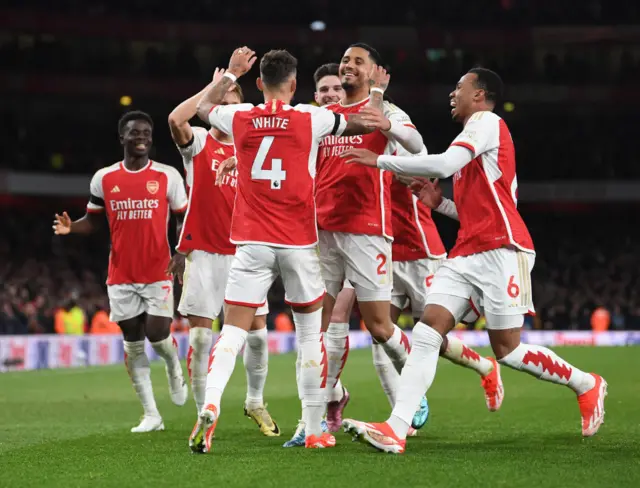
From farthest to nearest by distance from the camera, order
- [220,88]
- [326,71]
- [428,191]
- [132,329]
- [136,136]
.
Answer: [132,329] → [136,136] → [326,71] → [428,191] → [220,88]

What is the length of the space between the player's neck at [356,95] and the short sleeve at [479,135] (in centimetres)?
95

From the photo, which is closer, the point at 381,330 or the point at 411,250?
the point at 381,330

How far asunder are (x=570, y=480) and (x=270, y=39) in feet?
102

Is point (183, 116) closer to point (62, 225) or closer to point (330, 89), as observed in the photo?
point (330, 89)

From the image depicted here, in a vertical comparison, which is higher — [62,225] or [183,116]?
[183,116]

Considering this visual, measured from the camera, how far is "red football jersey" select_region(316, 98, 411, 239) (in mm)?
7082

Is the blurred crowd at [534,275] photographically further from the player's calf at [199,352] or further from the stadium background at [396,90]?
the player's calf at [199,352]

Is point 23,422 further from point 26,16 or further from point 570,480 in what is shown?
point 26,16

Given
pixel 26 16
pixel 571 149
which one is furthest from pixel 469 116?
pixel 571 149

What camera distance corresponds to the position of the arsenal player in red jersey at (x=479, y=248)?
20.7 ft

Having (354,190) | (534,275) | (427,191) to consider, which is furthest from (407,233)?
(534,275)

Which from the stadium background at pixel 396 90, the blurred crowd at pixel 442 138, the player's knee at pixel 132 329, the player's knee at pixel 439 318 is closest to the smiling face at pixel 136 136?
the player's knee at pixel 132 329

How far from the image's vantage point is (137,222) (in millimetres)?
8914

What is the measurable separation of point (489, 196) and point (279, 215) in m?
1.31
